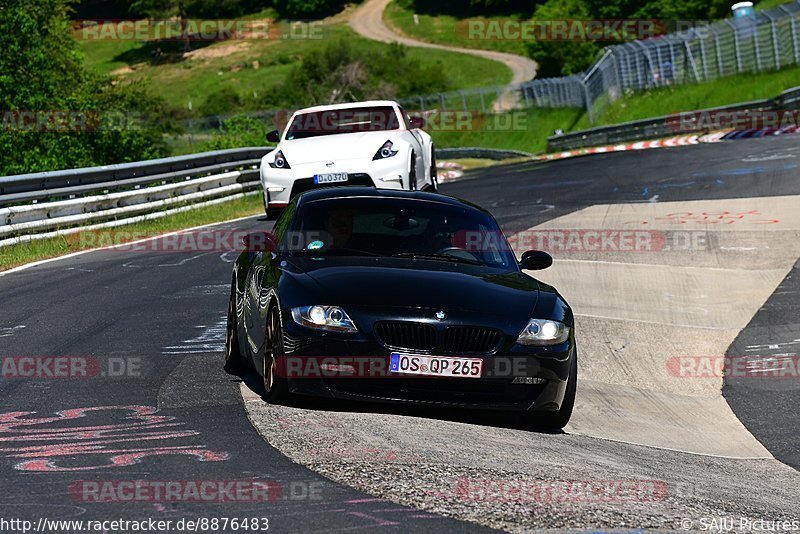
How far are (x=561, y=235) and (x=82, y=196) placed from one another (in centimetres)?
789

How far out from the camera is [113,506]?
4949mm

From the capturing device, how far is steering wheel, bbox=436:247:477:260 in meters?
8.40

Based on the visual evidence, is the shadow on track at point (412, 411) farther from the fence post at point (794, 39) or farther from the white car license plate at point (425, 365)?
the fence post at point (794, 39)

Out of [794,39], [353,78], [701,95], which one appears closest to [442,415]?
[794,39]

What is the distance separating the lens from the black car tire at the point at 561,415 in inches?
300

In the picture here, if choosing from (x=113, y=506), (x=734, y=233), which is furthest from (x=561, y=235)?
(x=113, y=506)

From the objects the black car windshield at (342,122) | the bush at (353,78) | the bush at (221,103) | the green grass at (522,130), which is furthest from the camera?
the bush at (221,103)

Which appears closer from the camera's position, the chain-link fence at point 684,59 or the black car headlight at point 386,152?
the black car headlight at point 386,152

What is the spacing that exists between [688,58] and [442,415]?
140 ft

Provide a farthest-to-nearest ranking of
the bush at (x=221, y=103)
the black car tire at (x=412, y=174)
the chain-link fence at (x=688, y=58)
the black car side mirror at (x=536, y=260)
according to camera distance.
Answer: the bush at (x=221, y=103) → the chain-link fence at (x=688, y=58) → the black car tire at (x=412, y=174) → the black car side mirror at (x=536, y=260)

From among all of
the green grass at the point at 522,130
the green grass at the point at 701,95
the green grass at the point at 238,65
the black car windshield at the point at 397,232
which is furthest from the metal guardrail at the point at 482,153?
the black car windshield at the point at 397,232

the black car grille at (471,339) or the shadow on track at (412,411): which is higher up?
the black car grille at (471,339)

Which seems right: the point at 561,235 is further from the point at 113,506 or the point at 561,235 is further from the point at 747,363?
the point at 113,506

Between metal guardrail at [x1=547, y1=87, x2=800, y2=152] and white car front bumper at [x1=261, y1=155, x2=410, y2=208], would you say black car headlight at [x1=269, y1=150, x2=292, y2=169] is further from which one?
metal guardrail at [x1=547, y1=87, x2=800, y2=152]
